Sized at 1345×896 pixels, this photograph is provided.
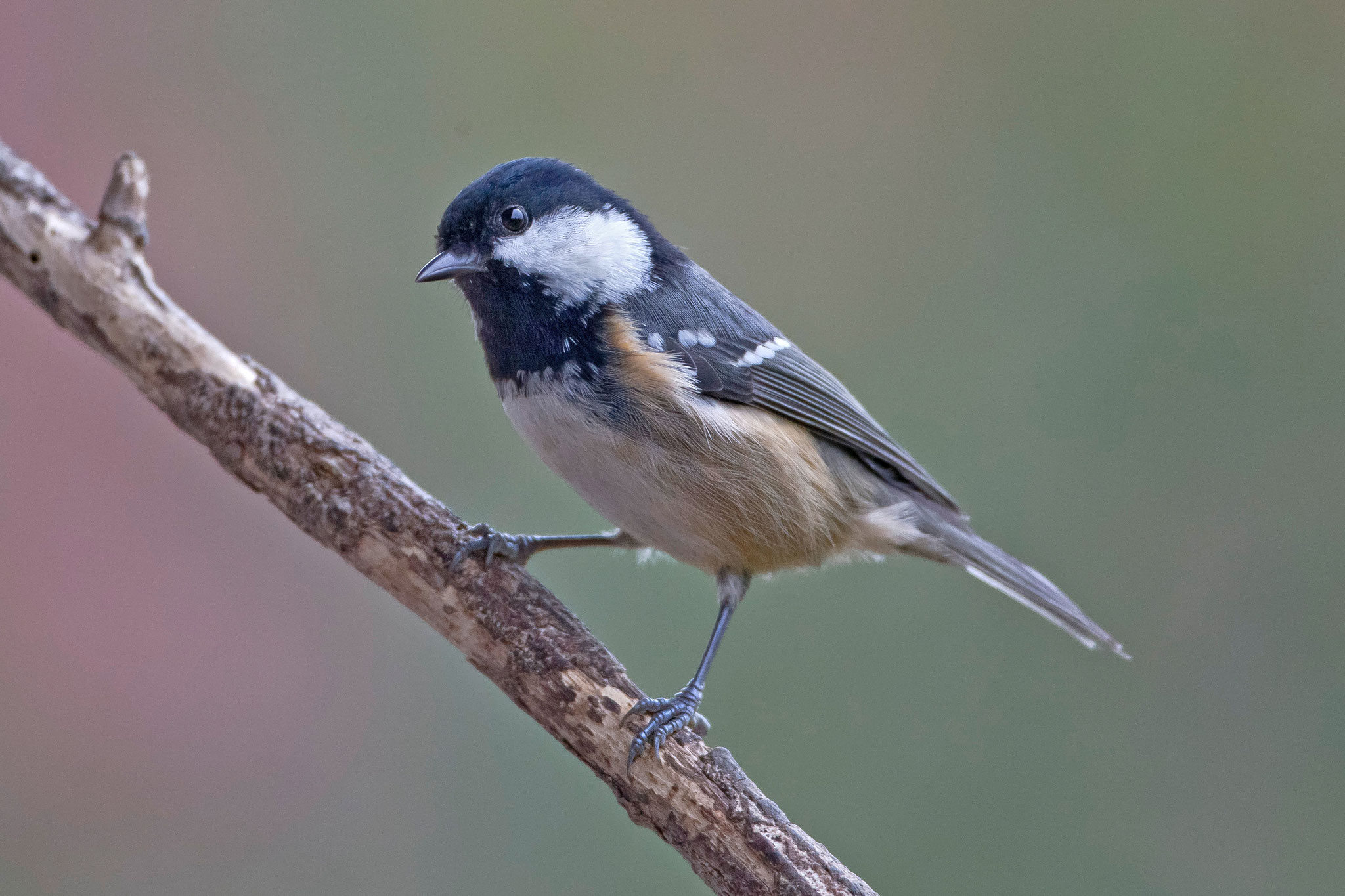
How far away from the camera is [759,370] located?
1.93 metres

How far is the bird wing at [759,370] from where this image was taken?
72.2 inches

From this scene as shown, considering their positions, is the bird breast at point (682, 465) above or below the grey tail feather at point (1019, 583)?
below

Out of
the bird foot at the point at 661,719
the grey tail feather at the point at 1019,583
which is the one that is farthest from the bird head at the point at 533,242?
the grey tail feather at the point at 1019,583

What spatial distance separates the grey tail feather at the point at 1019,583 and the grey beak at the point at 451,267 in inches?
42.7

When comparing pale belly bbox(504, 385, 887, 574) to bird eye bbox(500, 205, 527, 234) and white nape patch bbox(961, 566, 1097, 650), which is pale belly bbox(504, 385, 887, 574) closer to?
bird eye bbox(500, 205, 527, 234)

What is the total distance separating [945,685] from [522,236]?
4.70 ft

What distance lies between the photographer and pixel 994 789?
7.56 ft

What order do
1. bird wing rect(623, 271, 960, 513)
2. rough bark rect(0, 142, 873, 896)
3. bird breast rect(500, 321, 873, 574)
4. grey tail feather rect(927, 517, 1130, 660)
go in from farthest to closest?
grey tail feather rect(927, 517, 1130, 660)
bird wing rect(623, 271, 960, 513)
bird breast rect(500, 321, 873, 574)
rough bark rect(0, 142, 873, 896)

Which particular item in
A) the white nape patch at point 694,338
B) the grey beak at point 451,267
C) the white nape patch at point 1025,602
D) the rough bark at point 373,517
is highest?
the white nape patch at point 1025,602

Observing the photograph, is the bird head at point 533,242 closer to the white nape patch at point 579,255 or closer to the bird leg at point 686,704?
the white nape patch at point 579,255

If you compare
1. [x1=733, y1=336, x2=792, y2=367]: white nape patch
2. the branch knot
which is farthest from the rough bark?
[x1=733, y1=336, x2=792, y2=367]: white nape patch

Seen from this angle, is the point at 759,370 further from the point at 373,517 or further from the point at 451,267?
Answer: the point at 373,517

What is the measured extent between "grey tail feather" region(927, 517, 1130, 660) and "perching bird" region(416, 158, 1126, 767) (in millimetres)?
205

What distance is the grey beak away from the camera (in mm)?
1763
